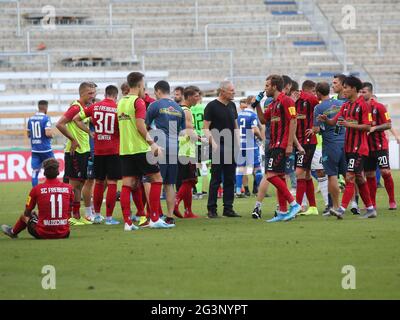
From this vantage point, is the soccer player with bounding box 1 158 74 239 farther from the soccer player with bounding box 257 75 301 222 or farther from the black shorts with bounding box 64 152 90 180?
the soccer player with bounding box 257 75 301 222

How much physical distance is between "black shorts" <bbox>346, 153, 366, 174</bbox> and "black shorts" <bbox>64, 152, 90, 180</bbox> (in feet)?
13.8

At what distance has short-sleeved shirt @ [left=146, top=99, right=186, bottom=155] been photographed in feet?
48.9

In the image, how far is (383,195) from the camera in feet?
67.8

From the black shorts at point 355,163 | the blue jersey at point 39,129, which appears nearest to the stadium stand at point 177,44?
the blue jersey at point 39,129

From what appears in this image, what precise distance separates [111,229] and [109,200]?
655mm

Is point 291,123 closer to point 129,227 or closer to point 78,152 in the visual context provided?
point 129,227

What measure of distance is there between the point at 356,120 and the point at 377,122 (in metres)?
1.00

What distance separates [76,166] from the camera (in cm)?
1625

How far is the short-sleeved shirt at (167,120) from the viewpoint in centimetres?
1491

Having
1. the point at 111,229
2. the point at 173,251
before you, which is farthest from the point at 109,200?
the point at 173,251

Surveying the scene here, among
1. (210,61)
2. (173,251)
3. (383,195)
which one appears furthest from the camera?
(210,61)

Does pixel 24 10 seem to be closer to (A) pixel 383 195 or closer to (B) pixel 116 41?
(B) pixel 116 41

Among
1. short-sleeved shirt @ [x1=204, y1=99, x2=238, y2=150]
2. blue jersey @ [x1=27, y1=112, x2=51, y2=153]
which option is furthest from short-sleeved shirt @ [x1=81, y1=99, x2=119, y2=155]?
blue jersey @ [x1=27, y1=112, x2=51, y2=153]

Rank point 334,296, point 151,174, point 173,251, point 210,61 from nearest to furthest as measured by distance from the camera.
A: point 334,296 → point 173,251 → point 151,174 → point 210,61
